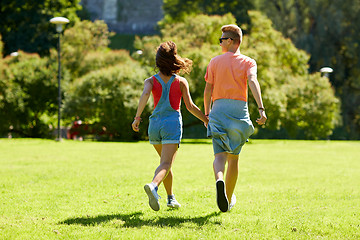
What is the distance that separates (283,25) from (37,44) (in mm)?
21355

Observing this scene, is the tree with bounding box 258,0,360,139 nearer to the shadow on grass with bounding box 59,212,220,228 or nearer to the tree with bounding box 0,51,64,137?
the tree with bounding box 0,51,64,137

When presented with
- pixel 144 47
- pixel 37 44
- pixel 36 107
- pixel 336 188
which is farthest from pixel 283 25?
pixel 336 188

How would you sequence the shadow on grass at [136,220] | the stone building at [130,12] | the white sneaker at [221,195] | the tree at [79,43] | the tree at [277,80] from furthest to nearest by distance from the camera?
the stone building at [130,12], the tree at [79,43], the tree at [277,80], the shadow on grass at [136,220], the white sneaker at [221,195]

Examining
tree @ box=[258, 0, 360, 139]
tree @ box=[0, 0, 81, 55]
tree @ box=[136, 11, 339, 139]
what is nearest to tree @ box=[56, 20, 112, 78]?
tree @ box=[0, 0, 81, 55]

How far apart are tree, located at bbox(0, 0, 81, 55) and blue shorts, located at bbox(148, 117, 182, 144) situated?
36598 mm

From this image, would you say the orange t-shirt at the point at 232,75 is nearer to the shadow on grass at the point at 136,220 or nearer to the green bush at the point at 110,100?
the shadow on grass at the point at 136,220

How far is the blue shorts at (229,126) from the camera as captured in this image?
5.64 metres

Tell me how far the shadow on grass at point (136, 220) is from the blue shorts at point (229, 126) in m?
0.79

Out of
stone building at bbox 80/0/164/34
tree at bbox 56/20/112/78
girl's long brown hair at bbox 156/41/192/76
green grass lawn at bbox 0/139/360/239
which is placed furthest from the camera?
stone building at bbox 80/0/164/34

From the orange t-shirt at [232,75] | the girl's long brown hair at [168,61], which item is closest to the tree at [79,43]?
the girl's long brown hair at [168,61]

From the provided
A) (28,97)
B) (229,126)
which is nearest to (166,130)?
(229,126)

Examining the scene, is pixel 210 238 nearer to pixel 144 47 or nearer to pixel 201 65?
pixel 201 65

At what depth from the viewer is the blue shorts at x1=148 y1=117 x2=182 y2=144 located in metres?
5.80

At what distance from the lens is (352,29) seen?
42469 mm
